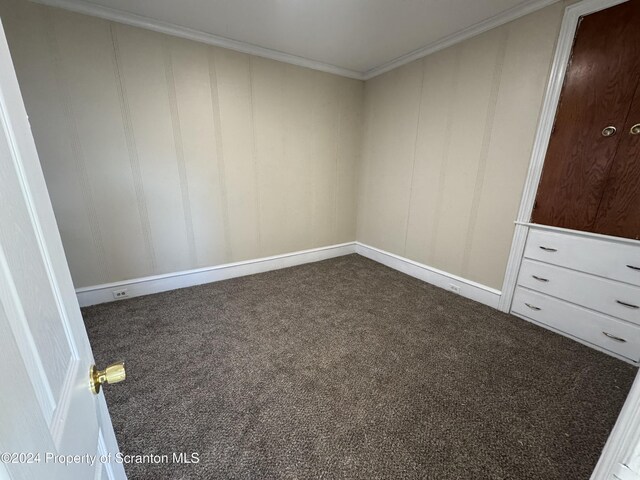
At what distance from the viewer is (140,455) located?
48.3 inches

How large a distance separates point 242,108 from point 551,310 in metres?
3.47

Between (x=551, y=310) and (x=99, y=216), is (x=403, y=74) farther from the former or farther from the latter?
(x=99, y=216)

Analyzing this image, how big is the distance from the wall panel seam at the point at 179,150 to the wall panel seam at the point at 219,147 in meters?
0.33

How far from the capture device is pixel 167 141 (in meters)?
2.54

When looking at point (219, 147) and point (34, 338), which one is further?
point (219, 147)

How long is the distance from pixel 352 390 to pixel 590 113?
2.50 metres

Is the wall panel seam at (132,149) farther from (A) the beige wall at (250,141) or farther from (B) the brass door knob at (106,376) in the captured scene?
(B) the brass door knob at (106,376)

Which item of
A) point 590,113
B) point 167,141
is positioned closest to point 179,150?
point 167,141

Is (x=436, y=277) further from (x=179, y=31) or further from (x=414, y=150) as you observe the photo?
(x=179, y=31)

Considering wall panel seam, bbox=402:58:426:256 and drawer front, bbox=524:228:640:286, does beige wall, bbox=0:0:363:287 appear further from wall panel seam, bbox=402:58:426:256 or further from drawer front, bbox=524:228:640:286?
drawer front, bbox=524:228:640:286

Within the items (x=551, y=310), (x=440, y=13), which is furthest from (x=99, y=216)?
(x=551, y=310)

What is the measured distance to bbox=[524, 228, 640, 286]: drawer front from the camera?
177 cm

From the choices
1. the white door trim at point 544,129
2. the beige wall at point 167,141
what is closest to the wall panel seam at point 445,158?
the white door trim at point 544,129

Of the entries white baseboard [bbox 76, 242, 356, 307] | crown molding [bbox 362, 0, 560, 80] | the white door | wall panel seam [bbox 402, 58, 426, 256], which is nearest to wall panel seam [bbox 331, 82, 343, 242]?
white baseboard [bbox 76, 242, 356, 307]
